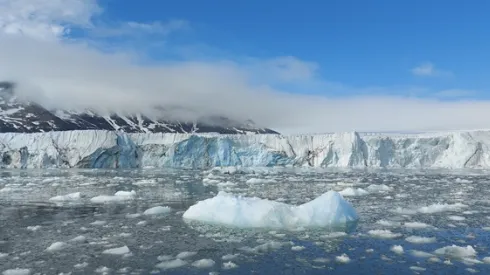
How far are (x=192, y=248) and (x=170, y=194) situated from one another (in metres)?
9.16

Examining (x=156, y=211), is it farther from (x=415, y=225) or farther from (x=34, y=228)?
(x=415, y=225)

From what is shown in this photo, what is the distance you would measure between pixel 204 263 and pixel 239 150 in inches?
1517

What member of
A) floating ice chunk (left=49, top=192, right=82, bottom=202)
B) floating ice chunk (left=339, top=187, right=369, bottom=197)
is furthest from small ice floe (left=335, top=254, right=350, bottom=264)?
floating ice chunk (left=49, top=192, right=82, bottom=202)

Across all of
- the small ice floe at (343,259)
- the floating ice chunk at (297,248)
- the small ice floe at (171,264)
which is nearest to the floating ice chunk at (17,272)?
the small ice floe at (171,264)

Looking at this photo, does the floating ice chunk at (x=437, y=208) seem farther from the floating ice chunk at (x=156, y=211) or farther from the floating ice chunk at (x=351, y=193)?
the floating ice chunk at (x=156, y=211)

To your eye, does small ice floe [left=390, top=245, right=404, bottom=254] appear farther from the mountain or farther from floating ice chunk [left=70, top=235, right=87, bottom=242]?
the mountain

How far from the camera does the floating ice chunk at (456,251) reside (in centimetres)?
685

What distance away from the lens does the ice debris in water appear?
9.51 metres

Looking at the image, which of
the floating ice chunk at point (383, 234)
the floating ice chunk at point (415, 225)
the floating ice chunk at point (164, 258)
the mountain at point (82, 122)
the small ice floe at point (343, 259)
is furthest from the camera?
the mountain at point (82, 122)

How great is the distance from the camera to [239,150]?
44969mm

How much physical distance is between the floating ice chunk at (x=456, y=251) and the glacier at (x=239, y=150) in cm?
3611

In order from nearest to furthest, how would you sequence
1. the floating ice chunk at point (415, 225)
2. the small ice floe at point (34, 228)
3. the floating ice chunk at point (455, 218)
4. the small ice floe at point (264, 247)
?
the small ice floe at point (264, 247), the small ice floe at point (34, 228), the floating ice chunk at point (415, 225), the floating ice chunk at point (455, 218)

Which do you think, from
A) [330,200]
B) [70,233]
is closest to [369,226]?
[330,200]

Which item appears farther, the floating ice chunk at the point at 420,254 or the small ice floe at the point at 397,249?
the small ice floe at the point at 397,249
